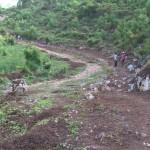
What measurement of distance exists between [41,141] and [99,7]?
38.5m

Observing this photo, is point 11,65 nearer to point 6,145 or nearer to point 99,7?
point 6,145

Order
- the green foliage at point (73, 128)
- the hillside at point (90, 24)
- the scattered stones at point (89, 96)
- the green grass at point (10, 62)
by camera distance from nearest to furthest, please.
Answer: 1. the green foliage at point (73, 128)
2. the scattered stones at point (89, 96)
3. the green grass at point (10, 62)
4. the hillside at point (90, 24)

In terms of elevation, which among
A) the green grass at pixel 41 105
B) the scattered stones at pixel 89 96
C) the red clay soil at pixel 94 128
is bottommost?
the green grass at pixel 41 105

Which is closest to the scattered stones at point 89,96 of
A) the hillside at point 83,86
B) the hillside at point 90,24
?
the hillside at point 83,86

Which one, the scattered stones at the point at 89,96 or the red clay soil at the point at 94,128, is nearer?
the red clay soil at the point at 94,128

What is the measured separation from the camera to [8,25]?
207 ft

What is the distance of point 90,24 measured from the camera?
5084cm

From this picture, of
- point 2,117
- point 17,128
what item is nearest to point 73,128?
point 17,128

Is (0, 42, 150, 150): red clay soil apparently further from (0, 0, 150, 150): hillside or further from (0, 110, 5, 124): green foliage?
(0, 110, 5, 124): green foliage

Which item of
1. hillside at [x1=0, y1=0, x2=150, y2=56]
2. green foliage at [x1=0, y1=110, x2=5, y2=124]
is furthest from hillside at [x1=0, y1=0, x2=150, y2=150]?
hillside at [x1=0, y1=0, x2=150, y2=56]

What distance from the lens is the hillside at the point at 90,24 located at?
36.2 meters

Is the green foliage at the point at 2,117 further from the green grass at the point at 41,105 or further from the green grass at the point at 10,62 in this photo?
the green grass at the point at 10,62

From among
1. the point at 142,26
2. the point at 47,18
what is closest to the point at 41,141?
the point at 142,26

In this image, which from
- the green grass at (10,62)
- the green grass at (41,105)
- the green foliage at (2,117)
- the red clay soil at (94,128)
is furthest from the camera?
the green grass at (10,62)
